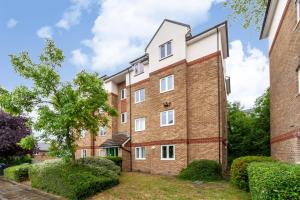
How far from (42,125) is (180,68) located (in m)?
10.4

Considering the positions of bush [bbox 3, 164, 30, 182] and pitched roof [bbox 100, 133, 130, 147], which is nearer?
bush [bbox 3, 164, 30, 182]

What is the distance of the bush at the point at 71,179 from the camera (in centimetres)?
1287

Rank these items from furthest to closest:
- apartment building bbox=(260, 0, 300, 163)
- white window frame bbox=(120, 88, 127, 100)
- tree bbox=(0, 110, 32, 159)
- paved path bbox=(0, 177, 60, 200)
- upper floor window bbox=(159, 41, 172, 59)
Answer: white window frame bbox=(120, 88, 127, 100) < tree bbox=(0, 110, 32, 159) < upper floor window bbox=(159, 41, 172, 59) < paved path bbox=(0, 177, 60, 200) < apartment building bbox=(260, 0, 300, 163)

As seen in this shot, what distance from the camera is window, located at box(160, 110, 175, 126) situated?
19723 mm

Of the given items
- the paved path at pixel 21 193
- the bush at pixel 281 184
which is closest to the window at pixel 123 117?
the paved path at pixel 21 193

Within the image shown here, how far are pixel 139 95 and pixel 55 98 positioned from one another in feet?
33.3

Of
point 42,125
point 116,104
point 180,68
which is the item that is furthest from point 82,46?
point 116,104

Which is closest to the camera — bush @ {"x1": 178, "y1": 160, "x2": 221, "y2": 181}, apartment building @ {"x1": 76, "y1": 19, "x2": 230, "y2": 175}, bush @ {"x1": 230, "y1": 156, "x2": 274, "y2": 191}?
bush @ {"x1": 230, "y1": 156, "x2": 274, "y2": 191}

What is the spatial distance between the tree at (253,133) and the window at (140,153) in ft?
28.0

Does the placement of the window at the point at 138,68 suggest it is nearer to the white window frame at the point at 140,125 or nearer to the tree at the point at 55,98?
the white window frame at the point at 140,125

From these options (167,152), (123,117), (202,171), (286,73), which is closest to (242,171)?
(202,171)

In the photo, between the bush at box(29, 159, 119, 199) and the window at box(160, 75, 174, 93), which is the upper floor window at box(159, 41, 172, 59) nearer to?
the window at box(160, 75, 174, 93)

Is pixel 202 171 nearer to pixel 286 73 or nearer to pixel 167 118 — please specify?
pixel 167 118

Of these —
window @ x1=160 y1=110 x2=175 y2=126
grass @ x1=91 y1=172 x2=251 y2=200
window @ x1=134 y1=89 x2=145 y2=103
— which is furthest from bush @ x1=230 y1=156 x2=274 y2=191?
window @ x1=134 y1=89 x2=145 y2=103
